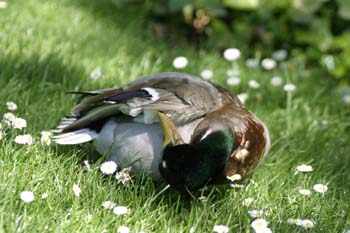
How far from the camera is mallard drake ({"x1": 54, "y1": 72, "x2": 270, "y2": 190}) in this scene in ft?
8.48

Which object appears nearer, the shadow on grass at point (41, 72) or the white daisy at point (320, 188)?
the white daisy at point (320, 188)

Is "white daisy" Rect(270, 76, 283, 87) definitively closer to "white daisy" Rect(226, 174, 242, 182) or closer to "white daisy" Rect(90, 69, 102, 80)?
"white daisy" Rect(90, 69, 102, 80)

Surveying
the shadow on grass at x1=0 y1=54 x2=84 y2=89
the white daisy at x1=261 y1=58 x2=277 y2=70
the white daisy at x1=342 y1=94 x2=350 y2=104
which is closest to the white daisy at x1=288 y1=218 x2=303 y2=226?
the shadow on grass at x1=0 y1=54 x2=84 y2=89

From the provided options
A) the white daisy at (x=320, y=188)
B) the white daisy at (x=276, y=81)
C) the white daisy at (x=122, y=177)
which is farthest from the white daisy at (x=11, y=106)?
the white daisy at (x=276, y=81)

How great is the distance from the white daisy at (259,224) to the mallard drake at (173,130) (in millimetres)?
234

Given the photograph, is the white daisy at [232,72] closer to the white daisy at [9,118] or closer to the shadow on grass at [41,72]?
the shadow on grass at [41,72]

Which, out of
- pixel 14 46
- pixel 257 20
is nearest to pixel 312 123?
pixel 257 20

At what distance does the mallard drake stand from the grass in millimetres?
101

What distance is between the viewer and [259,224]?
8.23 ft

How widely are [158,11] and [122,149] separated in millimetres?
2558

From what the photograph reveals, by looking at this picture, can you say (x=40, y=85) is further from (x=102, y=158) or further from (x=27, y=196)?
(x=27, y=196)

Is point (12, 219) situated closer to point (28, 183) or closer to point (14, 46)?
point (28, 183)

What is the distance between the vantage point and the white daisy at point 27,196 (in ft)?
7.80

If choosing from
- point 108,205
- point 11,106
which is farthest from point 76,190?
point 11,106
